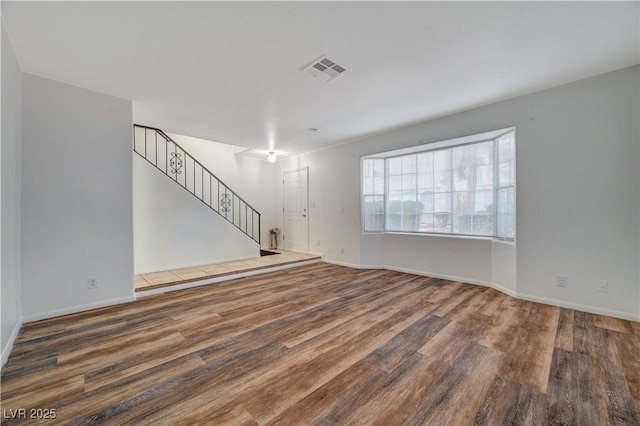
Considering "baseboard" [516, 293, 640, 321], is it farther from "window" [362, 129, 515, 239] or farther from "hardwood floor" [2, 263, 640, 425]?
"window" [362, 129, 515, 239]

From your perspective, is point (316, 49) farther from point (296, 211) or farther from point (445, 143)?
point (296, 211)

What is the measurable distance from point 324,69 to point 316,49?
1.08ft

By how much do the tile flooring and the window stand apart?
197 cm

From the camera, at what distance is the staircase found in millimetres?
5105

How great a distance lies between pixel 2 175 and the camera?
81.7 inches

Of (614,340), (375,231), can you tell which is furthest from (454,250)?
(614,340)

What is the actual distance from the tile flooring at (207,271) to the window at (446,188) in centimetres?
197

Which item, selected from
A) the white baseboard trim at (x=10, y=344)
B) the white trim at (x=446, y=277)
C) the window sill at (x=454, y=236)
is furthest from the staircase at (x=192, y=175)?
the white trim at (x=446, y=277)

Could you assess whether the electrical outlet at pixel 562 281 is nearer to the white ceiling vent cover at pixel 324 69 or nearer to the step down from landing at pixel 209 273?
the white ceiling vent cover at pixel 324 69

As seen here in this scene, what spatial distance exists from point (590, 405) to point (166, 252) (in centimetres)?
552

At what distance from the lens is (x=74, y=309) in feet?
9.82

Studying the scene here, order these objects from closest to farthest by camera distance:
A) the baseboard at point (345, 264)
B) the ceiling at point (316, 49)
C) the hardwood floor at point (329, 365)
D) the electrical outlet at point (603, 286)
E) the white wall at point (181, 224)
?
the hardwood floor at point (329, 365), the ceiling at point (316, 49), the electrical outlet at point (603, 286), the white wall at point (181, 224), the baseboard at point (345, 264)

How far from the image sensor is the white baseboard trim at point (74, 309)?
2746 mm

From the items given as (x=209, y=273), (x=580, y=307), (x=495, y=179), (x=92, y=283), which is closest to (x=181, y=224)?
(x=209, y=273)
